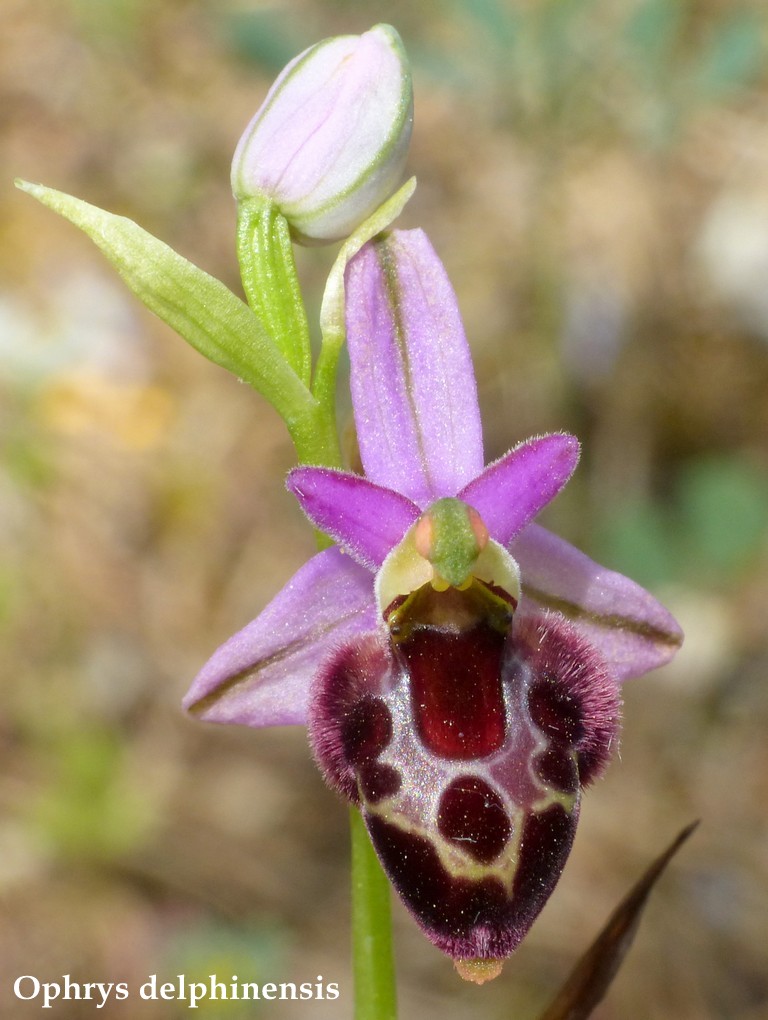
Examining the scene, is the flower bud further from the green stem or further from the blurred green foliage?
the blurred green foliage

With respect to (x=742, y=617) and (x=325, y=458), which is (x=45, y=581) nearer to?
(x=742, y=617)

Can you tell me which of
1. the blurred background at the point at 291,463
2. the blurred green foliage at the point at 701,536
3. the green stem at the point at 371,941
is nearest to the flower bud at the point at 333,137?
the green stem at the point at 371,941

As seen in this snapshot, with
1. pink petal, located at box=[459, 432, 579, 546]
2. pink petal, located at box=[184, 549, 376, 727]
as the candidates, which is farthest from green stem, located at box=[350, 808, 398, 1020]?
pink petal, located at box=[459, 432, 579, 546]

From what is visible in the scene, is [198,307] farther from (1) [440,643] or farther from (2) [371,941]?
(2) [371,941]

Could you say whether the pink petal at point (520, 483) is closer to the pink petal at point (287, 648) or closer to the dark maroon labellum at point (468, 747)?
the dark maroon labellum at point (468, 747)

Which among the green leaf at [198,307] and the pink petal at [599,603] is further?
the pink petal at [599,603]

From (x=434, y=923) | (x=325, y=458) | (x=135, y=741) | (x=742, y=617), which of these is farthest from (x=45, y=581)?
(x=434, y=923)

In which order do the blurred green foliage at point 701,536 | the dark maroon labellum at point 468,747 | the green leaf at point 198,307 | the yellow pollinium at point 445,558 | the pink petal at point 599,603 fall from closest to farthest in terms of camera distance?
1. the dark maroon labellum at point 468,747
2. the yellow pollinium at point 445,558
3. the green leaf at point 198,307
4. the pink petal at point 599,603
5. the blurred green foliage at point 701,536
